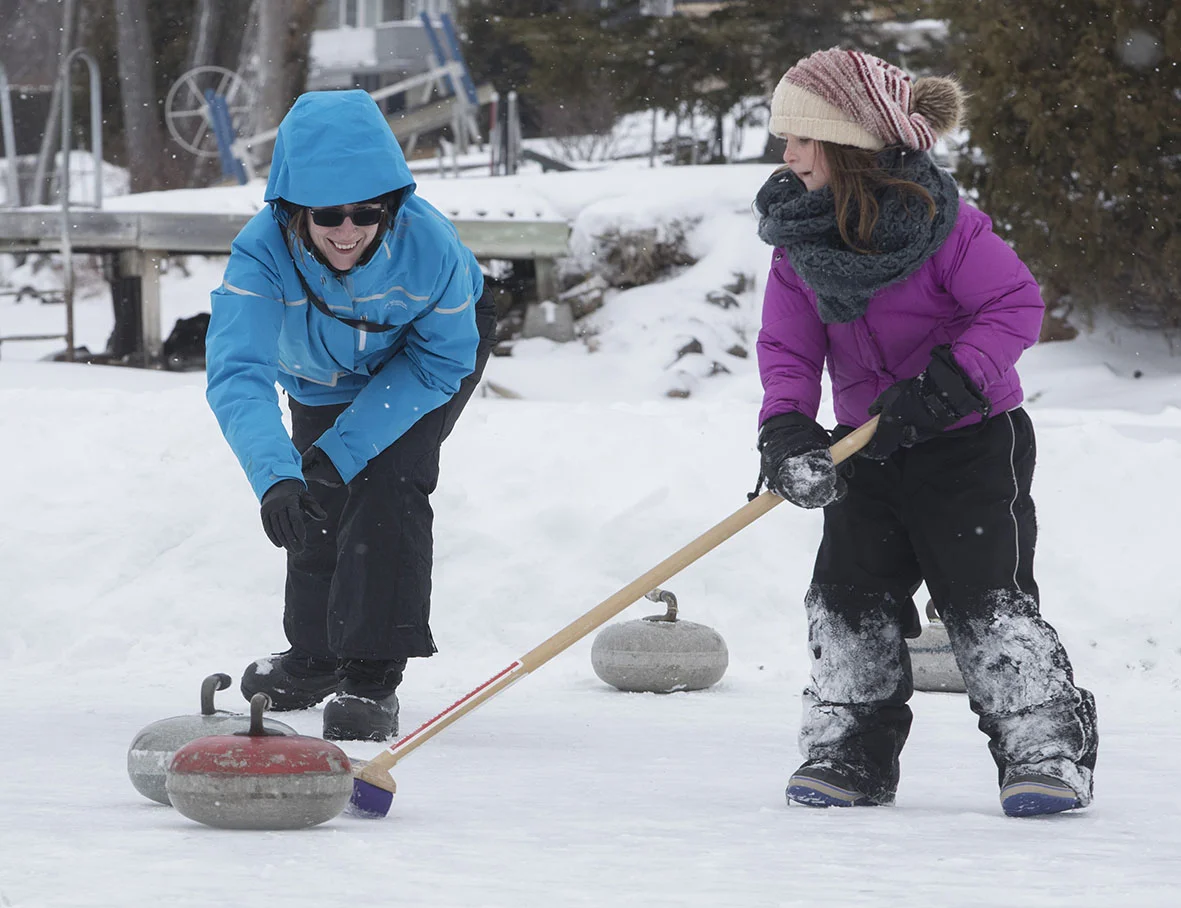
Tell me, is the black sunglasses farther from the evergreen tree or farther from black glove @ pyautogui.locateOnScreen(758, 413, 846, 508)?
the evergreen tree

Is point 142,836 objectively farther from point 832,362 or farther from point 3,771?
point 832,362

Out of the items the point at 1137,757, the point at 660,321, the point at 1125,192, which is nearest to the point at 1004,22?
the point at 1125,192

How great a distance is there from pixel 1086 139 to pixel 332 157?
26.7 feet

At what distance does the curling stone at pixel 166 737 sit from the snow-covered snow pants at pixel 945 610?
111 cm

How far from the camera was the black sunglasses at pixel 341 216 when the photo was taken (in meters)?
3.62

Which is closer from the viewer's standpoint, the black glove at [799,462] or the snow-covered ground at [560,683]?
the snow-covered ground at [560,683]

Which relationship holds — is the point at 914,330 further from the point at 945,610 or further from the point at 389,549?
the point at 389,549

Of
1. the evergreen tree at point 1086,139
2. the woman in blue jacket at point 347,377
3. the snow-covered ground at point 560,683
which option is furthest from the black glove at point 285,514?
the evergreen tree at point 1086,139

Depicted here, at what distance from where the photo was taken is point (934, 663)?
5.33 m

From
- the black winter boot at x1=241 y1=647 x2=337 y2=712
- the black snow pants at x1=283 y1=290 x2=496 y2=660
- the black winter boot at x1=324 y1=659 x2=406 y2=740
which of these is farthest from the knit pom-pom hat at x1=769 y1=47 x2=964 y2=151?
the black winter boot at x1=241 y1=647 x2=337 y2=712

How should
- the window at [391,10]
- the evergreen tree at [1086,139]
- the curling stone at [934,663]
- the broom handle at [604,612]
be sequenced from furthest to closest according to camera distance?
1. the window at [391,10]
2. the evergreen tree at [1086,139]
3. the curling stone at [934,663]
4. the broom handle at [604,612]

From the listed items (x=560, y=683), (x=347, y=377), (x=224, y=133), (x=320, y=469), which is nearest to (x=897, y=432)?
(x=320, y=469)

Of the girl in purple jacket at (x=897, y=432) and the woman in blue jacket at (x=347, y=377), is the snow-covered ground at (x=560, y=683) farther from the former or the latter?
the woman in blue jacket at (x=347, y=377)

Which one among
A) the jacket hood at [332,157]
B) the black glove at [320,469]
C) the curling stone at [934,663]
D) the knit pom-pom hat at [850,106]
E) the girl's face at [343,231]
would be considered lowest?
the curling stone at [934,663]
